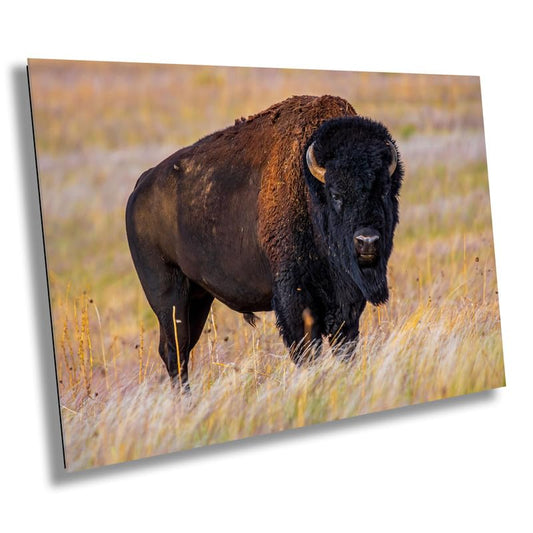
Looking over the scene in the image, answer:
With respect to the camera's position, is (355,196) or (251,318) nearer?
(355,196)

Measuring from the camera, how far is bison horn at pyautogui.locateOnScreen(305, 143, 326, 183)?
3701 millimetres

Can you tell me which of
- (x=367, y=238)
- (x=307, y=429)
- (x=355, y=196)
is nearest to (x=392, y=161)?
(x=355, y=196)

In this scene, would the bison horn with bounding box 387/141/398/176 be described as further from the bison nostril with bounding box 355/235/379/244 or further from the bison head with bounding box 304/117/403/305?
the bison nostril with bounding box 355/235/379/244

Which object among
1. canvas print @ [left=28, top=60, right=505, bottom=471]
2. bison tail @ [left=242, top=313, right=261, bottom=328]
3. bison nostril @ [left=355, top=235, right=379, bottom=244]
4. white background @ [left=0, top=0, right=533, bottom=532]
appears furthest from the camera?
bison tail @ [left=242, top=313, right=261, bottom=328]

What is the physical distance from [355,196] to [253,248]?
0.56 m

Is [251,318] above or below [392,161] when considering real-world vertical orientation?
below

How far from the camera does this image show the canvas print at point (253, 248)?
337 centimetres

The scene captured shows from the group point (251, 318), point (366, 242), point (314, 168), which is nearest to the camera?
point (366, 242)

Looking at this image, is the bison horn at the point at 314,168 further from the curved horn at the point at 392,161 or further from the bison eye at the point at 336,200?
the curved horn at the point at 392,161

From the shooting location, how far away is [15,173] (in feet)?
10.5

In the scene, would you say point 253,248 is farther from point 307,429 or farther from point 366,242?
point 307,429

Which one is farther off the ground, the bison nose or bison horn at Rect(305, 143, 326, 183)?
bison horn at Rect(305, 143, 326, 183)

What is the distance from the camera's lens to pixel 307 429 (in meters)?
3.86

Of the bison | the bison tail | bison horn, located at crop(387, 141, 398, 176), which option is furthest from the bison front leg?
bison horn, located at crop(387, 141, 398, 176)
